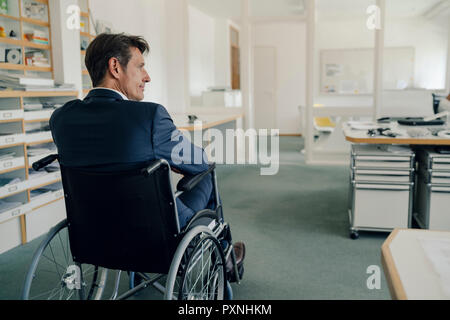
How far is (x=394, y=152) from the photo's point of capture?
9.66ft

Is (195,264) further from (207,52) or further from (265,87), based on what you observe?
(265,87)

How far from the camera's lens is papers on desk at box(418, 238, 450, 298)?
2.56 feet

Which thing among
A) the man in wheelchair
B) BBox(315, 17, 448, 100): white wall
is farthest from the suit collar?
BBox(315, 17, 448, 100): white wall

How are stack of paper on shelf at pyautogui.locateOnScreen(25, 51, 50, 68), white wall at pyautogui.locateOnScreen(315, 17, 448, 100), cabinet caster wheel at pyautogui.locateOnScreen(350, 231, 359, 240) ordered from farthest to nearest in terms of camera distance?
white wall at pyautogui.locateOnScreen(315, 17, 448, 100) → stack of paper on shelf at pyautogui.locateOnScreen(25, 51, 50, 68) → cabinet caster wheel at pyautogui.locateOnScreen(350, 231, 359, 240)

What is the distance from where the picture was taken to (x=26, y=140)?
2945 millimetres

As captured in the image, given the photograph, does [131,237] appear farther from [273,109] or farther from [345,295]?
[273,109]

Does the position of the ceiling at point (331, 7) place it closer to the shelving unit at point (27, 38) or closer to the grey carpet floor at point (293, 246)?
the grey carpet floor at point (293, 246)

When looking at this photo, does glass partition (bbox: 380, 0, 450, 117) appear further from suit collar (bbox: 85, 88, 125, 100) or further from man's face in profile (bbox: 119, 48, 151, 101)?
suit collar (bbox: 85, 88, 125, 100)

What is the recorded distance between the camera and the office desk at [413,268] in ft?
2.44

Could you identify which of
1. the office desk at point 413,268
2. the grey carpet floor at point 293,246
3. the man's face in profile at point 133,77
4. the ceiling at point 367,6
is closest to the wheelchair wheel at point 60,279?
the grey carpet floor at point 293,246

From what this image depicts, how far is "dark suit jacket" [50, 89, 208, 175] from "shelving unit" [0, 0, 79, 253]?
4.98 ft

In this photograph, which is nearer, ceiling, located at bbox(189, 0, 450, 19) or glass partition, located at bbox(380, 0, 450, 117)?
glass partition, located at bbox(380, 0, 450, 117)
